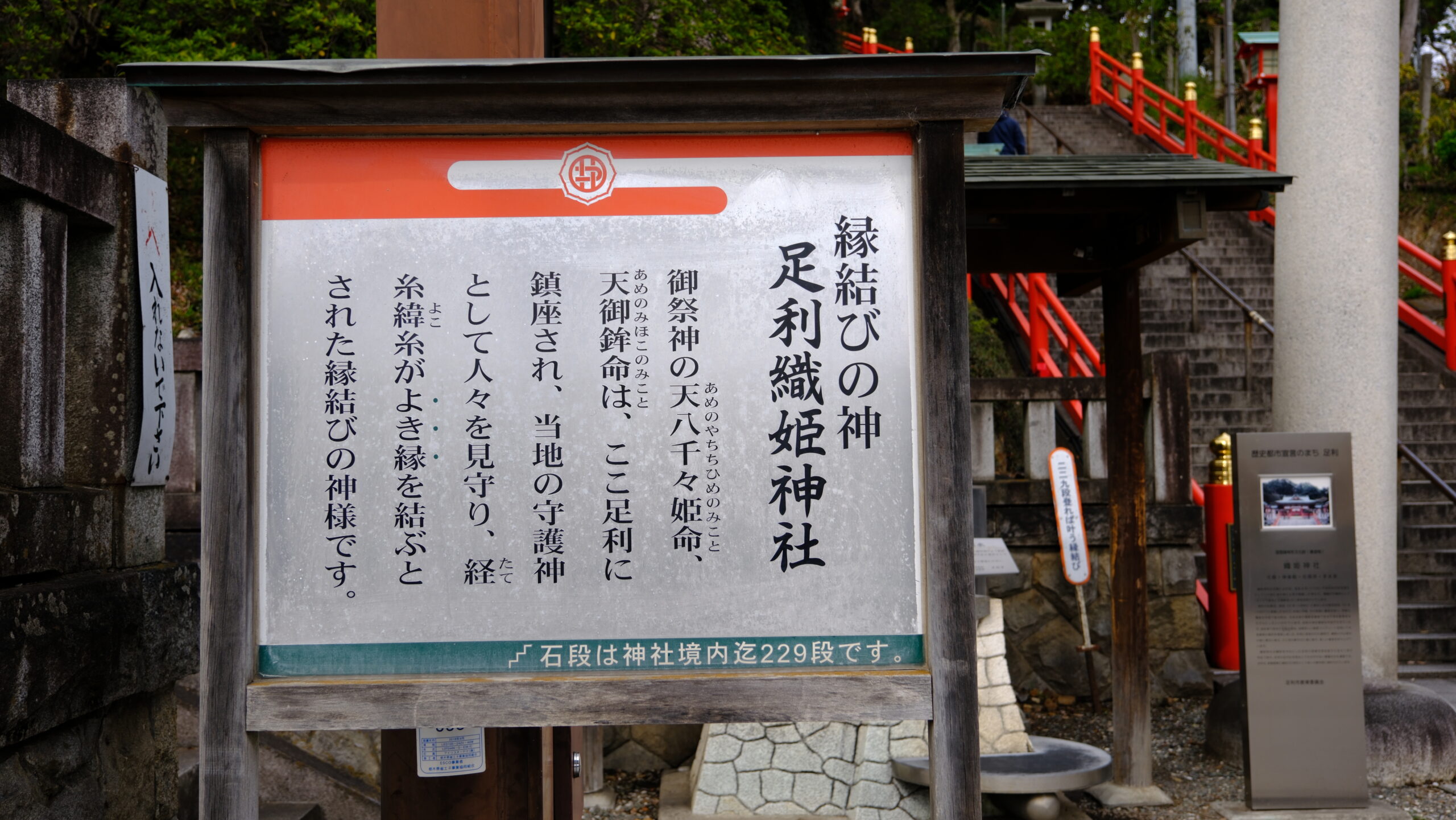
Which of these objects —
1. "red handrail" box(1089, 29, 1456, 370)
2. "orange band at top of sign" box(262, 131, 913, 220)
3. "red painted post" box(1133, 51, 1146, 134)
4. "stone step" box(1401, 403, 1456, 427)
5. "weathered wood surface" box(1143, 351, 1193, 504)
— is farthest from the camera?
"red painted post" box(1133, 51, 1146, 134)

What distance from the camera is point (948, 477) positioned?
2.39 meters

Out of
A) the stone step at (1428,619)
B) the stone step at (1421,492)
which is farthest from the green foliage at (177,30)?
the stone step at (1421,492)

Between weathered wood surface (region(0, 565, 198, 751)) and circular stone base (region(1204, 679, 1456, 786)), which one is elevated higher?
weathered wood surface (region(0, 565, 198, 751))

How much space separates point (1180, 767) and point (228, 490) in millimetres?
5912

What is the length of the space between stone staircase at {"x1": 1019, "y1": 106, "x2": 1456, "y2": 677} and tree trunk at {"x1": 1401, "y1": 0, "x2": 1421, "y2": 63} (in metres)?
10.4

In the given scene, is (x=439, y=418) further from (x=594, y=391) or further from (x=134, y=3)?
(x=134, y=3)

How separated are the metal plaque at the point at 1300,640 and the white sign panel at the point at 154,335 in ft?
16.0

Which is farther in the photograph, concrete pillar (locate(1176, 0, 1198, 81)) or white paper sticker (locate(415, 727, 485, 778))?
concrete pillar (locate(1176, 0, 1198, 81))

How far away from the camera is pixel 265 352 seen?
245 cm

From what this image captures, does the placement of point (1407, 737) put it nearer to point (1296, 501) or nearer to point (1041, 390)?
point (1296, 501)

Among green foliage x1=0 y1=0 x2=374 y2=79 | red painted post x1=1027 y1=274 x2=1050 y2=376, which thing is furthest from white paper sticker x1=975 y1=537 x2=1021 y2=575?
green foliage x1=0 y1=0 x2=374 y2=79

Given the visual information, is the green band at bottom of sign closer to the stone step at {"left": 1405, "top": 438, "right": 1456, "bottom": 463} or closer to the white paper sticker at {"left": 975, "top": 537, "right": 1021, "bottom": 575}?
the white paper sticker at {"left": 975, "top": 537, "right": 1021, "bottom": 575}

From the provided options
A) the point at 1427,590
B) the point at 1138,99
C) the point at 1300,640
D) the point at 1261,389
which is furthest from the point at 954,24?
the point at 1300,640

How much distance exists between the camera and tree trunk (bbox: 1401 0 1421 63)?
20953 millimetres
